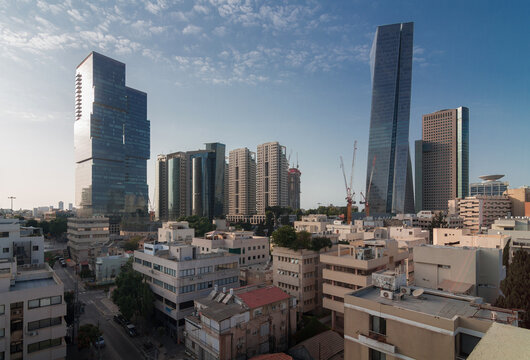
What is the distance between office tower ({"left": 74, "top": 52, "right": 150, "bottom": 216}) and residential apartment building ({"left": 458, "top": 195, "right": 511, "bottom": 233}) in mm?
142282

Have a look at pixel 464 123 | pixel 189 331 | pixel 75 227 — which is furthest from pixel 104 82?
pixel 464 123

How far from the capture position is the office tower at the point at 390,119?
486 ft

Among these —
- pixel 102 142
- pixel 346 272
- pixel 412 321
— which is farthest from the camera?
pixel 102 142

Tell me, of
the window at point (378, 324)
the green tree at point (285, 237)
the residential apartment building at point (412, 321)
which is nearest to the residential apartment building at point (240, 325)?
the residential apartment building at point (412, 321)

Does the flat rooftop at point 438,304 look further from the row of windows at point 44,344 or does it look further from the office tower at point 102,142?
the office tower at point 102,142

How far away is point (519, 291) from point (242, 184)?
6502 inches

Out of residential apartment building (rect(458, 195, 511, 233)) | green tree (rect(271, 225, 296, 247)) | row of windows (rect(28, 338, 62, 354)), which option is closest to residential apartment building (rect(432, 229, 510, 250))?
green tree (rect(271, 225, 296, 247))

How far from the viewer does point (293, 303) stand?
103 ft

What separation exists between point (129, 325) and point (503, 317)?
36704mm

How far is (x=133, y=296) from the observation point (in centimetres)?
3616

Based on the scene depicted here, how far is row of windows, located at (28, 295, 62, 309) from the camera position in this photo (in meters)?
24.7

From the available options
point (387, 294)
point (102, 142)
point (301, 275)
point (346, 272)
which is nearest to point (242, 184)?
point (102, 142)

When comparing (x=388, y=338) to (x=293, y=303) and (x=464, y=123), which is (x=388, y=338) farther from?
(x=464, y=123)

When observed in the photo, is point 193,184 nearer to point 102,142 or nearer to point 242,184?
point 242,184
